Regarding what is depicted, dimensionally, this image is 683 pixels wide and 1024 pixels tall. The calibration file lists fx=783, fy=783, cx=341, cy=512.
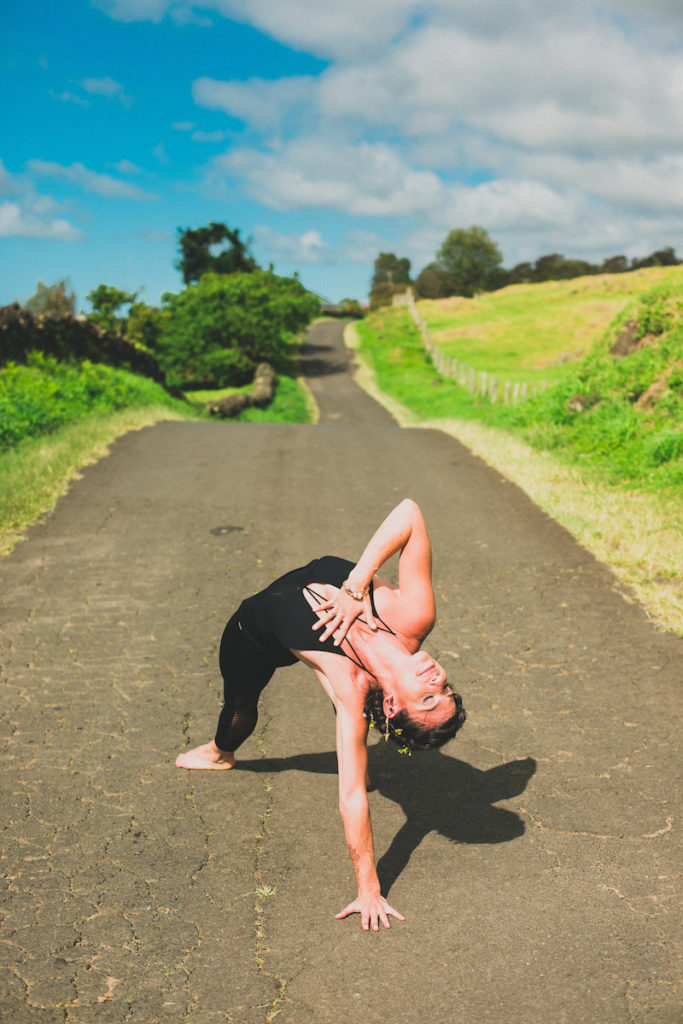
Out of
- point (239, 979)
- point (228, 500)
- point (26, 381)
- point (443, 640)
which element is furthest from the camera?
point (26, 381)

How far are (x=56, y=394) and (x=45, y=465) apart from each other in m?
5.55

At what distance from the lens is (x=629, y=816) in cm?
407

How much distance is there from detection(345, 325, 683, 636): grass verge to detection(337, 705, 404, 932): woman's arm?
3.86 m

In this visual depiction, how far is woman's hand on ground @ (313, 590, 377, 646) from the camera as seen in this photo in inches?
132

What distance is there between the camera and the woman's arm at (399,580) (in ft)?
11.0

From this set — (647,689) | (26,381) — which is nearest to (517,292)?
(26,381)

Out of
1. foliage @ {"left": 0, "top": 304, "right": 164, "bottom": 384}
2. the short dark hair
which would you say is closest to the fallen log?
foliage @ {"left": 0, "top": 304, "right": 164, "bottom": 384}

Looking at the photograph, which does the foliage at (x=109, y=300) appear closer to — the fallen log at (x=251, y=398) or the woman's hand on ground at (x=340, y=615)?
the fallen log at (x=251, y=398)

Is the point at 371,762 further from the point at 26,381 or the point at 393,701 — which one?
the point at 26,381

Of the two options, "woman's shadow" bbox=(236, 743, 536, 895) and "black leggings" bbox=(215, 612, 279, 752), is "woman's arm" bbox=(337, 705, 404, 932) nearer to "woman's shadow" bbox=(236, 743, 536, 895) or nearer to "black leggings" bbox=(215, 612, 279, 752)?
"woman's shadow" bbox=(236, 743, 536, 895)

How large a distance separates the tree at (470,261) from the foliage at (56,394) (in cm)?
6954

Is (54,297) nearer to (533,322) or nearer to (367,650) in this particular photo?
(533,322)

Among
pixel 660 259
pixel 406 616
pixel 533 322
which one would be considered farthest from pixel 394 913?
pixel 660 259

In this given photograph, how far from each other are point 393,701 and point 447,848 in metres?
1.13
